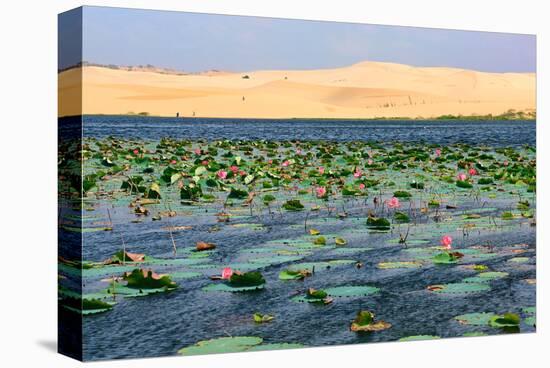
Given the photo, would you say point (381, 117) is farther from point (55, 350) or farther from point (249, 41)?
point (55, 350)

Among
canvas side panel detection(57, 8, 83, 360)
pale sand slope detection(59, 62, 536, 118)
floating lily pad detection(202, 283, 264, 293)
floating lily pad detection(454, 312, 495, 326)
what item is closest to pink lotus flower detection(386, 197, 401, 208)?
pale sand slope detection(59, 62, 536, 118)

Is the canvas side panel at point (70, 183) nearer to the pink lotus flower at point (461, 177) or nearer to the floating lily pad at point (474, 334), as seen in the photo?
the floating lily pad at point (474, 334)

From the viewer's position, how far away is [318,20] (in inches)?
392

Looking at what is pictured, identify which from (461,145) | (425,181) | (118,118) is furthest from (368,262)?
(118,118)

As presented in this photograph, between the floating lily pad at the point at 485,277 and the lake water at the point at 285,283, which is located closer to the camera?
the lake water at the point at 285,283

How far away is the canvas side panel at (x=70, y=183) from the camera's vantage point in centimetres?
872

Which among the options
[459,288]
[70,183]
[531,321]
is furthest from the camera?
[531,321]

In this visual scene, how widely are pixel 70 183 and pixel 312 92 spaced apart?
2466mm

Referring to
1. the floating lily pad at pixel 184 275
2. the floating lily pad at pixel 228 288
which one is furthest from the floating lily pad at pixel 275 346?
the floating lily pad at pixel 184 275

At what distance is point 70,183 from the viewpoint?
29.3 ft

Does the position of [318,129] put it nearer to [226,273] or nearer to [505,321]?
[226,273]

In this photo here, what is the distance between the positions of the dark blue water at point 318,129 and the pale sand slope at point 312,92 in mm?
75

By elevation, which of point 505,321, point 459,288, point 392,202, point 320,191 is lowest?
point 505,321

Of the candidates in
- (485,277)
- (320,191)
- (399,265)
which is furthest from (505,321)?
(320,191)
